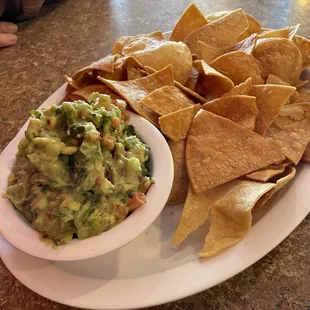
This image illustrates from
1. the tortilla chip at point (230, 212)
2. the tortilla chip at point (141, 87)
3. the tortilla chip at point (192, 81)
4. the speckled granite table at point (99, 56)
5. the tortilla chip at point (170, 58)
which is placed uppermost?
the tortilla chip at point (170, 58)

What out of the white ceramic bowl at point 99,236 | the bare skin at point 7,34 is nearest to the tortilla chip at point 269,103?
the white ceramic bowl at point 99,236

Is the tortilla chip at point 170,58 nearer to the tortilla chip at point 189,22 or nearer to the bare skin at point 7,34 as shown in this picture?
the tortilla chip at point 189,22

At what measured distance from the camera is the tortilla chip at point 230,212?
1.00m

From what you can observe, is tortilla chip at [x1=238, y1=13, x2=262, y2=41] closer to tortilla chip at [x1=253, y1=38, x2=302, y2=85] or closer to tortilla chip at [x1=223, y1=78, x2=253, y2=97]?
tortilla chip at [x1=253, y1=38, x2=302, y2=85]

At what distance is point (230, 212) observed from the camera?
104 cm

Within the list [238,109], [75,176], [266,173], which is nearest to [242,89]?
[238,109]

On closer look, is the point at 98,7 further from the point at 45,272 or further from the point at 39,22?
the point at 45,272

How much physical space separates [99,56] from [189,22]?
1.68 ft

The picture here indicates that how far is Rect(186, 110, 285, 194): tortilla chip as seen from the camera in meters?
1.10

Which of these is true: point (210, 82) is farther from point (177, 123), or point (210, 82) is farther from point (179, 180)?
point (179, 180)

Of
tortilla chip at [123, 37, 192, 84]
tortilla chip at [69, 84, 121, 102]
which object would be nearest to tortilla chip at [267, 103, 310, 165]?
tortilla chip at [123, 37, 192, 84]

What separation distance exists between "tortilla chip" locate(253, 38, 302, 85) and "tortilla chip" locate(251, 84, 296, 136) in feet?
0.51

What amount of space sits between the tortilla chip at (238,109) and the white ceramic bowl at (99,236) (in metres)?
0.25

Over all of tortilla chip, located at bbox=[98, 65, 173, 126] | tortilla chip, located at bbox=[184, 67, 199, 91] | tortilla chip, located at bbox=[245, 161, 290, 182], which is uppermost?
tortilla chip, located at bbox=[98, 65, 173, 126]
